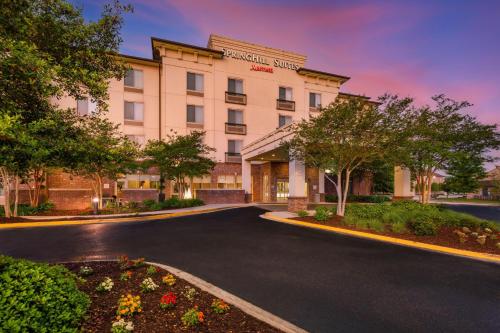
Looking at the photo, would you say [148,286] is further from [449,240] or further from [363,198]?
[363,198]

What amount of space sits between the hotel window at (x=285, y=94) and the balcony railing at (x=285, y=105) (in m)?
0.62

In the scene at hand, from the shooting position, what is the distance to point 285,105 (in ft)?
102

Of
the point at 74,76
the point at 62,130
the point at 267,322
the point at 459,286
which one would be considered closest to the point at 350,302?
the point at 267,322

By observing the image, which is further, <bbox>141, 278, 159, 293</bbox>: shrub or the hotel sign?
the hotel sign

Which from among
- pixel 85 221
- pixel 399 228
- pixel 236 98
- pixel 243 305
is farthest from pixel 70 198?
pixel 399 228

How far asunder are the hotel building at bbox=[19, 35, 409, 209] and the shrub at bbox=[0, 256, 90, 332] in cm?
1899

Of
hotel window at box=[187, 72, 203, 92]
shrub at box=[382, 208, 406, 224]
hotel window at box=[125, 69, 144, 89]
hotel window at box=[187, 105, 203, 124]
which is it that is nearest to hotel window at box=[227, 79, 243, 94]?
hotel window at box=[187, 72, 203, 92]

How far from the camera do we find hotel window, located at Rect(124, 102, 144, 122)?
1018 inches

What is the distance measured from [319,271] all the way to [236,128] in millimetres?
23650

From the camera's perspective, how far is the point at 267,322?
151 inches

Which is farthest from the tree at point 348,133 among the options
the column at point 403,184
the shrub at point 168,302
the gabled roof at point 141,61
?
the gabled roof at point 141,61

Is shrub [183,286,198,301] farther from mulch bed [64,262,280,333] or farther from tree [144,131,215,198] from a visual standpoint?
tree [144,131,215,198]

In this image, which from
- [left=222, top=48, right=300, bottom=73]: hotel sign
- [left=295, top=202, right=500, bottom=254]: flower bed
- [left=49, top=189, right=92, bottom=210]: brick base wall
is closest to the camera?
[left=295, top=202, right=500, bottom=254]: flower bed

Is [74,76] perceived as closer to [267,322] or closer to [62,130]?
[62,130]
